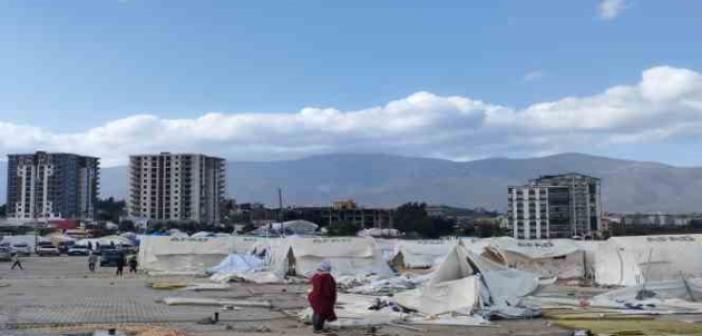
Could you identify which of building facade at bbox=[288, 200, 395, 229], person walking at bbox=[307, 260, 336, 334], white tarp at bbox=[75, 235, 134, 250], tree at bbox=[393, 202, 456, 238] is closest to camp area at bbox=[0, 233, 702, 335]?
person walking at bbox=[307, 260, 336, 334]

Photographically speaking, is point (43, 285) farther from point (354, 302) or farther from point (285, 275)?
point (354, 302)

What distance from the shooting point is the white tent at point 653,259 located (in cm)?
2938

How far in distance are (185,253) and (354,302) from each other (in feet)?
85.6

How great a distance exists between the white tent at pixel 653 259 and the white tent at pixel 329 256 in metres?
10.5

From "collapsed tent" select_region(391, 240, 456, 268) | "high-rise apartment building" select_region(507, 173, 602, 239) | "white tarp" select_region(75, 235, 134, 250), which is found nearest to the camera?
"collapsed tent" select_region(391, 240, 456, 268)

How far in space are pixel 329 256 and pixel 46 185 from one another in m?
134

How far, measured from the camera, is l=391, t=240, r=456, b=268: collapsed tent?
45.8 meters

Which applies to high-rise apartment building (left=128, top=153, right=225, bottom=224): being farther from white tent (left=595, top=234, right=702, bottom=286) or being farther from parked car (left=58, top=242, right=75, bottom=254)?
white tent (left=595, top=234, right=702, bottom=286)

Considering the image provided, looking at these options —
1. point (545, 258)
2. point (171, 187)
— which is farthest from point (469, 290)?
point (171, 187)

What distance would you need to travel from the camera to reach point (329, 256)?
126 feet

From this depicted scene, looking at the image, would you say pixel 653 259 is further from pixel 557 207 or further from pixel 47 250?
pixel 557 207

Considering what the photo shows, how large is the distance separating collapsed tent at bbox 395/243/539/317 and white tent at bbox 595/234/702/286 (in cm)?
1058

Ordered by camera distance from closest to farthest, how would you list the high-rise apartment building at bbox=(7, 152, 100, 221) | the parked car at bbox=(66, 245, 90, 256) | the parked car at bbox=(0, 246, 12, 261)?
1. the parked car at bbox=(0, 246, 12, 261)
2. the parked car at bbox=(66, 245, 90, 256)
3. the high-rise apartment building at bbox=(7, 152, 100, 221)

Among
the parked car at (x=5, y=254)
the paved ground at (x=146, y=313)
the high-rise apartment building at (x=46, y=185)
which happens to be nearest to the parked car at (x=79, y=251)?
the parked car at (x=5, y=254)
